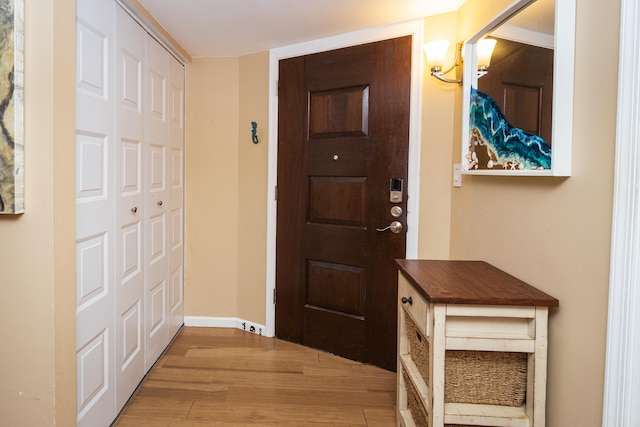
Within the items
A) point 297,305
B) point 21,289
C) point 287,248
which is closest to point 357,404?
point 297,305

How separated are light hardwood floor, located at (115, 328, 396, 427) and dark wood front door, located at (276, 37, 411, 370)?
18 cm

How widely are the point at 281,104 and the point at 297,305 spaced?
1351 mm

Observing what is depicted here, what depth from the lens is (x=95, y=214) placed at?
1.70m

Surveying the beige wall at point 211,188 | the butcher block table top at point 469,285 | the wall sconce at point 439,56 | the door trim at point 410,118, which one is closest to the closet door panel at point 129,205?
the beige wall at point 211,188

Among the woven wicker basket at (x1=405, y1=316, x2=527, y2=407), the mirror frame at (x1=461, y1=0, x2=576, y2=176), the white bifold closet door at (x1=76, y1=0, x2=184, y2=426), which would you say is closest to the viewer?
→ the mirror frame at (x1=461, y1=0, x2=576, y2=176)

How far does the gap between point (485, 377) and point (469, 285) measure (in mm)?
304

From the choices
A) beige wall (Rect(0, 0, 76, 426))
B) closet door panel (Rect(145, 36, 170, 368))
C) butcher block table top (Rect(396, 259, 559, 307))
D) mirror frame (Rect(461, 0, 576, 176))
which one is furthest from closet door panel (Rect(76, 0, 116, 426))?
mirror frame (Rect(461, 0, 576, 176))

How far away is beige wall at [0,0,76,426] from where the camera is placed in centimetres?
132

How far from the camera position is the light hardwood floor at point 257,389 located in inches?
76.7

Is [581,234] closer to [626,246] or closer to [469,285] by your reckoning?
[626,246]

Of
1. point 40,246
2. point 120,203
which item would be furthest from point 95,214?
point 40,246

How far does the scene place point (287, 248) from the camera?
9.16 feet

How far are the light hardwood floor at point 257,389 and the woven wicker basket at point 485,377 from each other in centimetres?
69

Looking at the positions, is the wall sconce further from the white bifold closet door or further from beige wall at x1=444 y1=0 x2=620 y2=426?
the white bifold closet door
